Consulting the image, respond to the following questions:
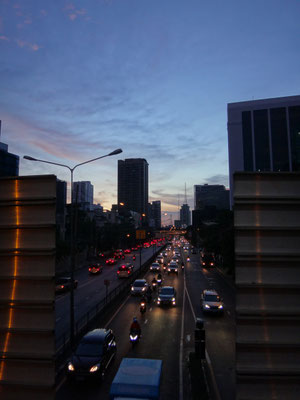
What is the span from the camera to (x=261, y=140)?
12669cm

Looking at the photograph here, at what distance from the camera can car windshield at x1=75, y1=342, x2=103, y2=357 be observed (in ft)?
42.8

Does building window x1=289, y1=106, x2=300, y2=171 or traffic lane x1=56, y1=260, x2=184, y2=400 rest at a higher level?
building window x1=289, y1=106, x2=300, y2=171

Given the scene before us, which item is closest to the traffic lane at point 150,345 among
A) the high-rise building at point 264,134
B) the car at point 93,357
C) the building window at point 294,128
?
the car at point 93,357

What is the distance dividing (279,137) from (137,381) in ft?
423

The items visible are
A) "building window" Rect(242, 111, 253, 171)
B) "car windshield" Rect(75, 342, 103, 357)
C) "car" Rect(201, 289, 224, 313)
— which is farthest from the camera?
"building window" Rect(242, 111, 253, 171)

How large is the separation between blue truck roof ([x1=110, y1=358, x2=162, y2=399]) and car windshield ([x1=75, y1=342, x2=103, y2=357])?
3.31m

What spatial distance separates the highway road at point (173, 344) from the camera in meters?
11.9

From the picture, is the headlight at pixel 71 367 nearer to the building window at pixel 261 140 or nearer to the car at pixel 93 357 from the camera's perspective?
the car at pixel 93 357

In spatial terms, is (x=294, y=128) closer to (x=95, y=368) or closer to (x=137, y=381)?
(x=95, y=368)

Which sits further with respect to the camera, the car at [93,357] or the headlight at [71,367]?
the headlight at [71,367]

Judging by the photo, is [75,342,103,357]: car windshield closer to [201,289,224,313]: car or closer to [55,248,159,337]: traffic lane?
[55,248,159,337]: traffic lane

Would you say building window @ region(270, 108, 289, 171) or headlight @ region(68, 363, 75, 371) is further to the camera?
building window @ region(270, 108, 289, 171)

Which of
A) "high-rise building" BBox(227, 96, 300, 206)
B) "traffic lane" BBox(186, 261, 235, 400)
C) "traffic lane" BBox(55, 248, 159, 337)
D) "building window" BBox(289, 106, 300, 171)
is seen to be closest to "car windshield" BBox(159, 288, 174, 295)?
"traffic lane" BBox(186, 261, 235, 400)

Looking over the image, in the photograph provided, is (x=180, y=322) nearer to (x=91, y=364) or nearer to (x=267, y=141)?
(x=91, y=364)
